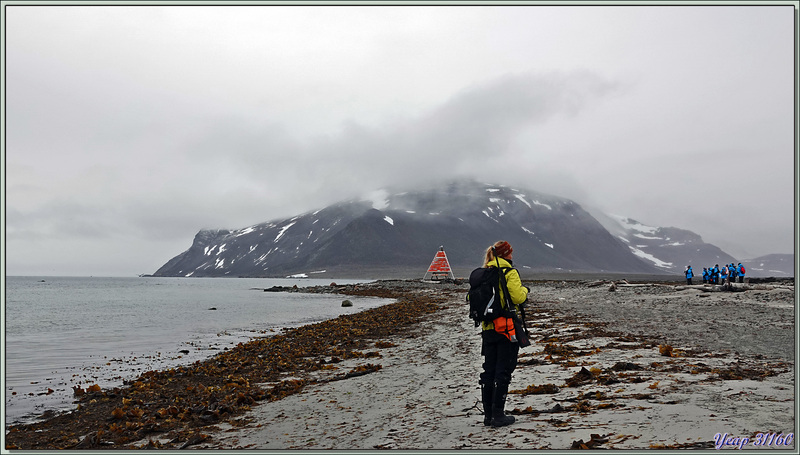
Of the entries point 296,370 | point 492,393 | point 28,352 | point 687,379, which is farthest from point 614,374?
point 28,352

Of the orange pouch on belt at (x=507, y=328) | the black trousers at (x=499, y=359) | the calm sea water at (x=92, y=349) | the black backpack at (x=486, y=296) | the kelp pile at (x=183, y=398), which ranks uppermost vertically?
the black backpack at (x=486, y=296)

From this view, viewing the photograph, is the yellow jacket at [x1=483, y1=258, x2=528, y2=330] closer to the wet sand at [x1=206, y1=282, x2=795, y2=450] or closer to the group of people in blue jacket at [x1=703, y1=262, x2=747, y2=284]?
the wet sand at [x1=206, y1=282, x2=795, y2=450]

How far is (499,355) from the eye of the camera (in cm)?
691

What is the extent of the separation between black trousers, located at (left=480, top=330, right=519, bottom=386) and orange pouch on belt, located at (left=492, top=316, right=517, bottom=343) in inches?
2.6

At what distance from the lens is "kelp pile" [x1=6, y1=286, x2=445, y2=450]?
27.7 ft

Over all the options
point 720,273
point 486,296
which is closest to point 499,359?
point 486,296

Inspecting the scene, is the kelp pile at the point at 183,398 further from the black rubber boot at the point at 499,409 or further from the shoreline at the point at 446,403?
the black rubber boot at the point at 499,409

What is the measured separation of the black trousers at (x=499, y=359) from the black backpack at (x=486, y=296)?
0.31m

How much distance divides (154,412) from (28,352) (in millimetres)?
15691

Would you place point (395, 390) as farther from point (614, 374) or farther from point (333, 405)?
point (614, 374)

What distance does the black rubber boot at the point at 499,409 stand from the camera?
21.2ft

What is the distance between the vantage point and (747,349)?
37.9ft

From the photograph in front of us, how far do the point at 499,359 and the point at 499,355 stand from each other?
0.06m

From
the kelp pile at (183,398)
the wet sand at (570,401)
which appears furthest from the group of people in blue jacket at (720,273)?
the kelp pile at (183,398)
